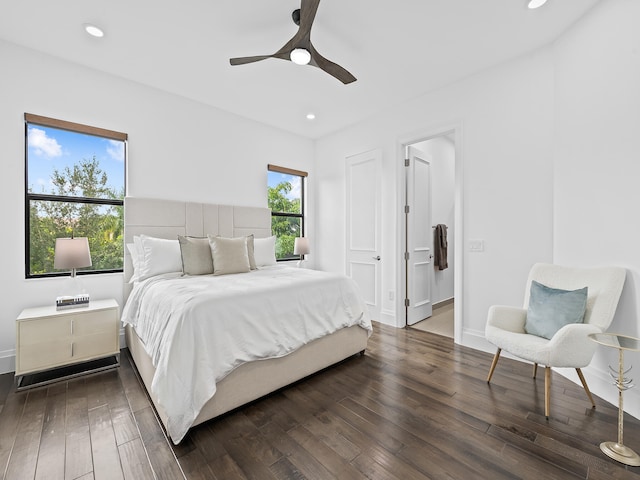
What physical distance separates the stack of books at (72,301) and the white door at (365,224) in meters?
3.19

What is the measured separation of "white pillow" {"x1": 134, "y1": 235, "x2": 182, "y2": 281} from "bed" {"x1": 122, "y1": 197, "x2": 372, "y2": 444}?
0.10ft

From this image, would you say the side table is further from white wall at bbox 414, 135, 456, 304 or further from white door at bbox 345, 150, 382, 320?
white wall at bbox 414, 135, 456, 304

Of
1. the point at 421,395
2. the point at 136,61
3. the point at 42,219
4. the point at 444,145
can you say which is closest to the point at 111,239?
the point at 42,219

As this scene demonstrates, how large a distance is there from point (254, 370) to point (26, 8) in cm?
320

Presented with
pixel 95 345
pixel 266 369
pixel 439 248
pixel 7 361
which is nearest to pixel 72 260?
pixel 95 345

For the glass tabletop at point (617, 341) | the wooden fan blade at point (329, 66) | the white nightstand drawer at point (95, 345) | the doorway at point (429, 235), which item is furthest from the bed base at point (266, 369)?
the wooden fan blade at point (329, 66)

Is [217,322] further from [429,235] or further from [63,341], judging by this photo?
[429,235]

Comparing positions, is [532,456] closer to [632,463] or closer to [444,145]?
[632,463]

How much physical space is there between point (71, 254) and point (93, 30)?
6.21ft

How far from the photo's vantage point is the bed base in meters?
1.83

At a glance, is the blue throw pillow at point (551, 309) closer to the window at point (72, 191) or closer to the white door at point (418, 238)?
the white door at point (418, 238)

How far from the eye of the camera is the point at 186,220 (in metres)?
3.46

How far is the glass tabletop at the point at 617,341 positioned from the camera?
1522 mm

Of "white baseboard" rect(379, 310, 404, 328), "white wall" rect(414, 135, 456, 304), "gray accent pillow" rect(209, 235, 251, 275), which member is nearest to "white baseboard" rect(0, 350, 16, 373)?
"gray accent pillow" rect(209, 235, 251, 275)
